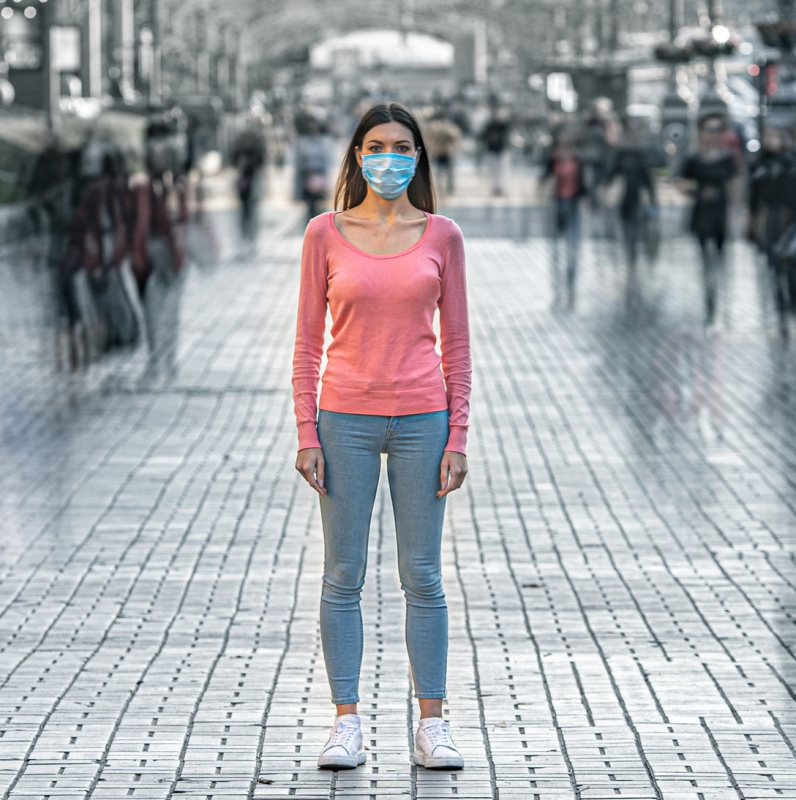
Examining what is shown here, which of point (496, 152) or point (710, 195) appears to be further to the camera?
point (496, 152)

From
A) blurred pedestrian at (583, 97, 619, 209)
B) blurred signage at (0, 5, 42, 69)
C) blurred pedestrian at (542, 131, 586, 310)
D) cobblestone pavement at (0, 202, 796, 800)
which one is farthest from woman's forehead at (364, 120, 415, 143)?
blurred pedestrian at (583, 97, 619, 209)

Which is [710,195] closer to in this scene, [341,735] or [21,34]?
[341,735]

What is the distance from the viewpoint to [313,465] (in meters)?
4.73

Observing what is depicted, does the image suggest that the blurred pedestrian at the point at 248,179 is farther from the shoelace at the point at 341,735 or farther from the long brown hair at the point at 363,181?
the shoelace at the point at 341,735

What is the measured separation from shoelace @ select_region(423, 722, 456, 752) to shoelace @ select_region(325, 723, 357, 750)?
195 millimetres

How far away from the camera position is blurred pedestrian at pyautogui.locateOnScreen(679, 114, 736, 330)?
15227mm

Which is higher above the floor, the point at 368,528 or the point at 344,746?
the point at 368,528

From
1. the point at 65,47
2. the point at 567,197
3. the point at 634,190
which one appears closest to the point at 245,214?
the point at 65,47

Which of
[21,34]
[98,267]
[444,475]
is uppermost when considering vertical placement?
[21,34]

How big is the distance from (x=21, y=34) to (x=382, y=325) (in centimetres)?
2454

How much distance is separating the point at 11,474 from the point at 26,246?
12.1 metres

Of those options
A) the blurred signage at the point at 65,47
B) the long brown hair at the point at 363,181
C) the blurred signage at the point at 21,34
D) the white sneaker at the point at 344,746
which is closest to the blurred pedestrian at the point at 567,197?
the blurred signage at the point at 21,34

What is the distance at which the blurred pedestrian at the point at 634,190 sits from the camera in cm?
1903

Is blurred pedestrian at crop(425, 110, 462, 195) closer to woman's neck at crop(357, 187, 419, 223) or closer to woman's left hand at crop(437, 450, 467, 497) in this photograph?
woman's neck at crop(357, 187, 419, 223)
